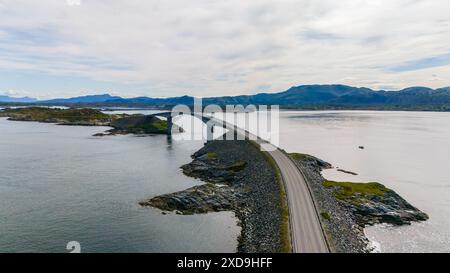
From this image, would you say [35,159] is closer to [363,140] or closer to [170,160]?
[170,160]

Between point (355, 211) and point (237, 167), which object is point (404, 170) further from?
point (237, 167)

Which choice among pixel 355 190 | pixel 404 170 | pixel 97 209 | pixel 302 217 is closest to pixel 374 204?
pixel 355 190

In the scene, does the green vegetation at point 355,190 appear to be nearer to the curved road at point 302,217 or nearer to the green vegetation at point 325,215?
the curved road at point 302,217

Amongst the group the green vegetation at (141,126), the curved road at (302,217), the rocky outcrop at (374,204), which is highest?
the green vegetation at (141,126)

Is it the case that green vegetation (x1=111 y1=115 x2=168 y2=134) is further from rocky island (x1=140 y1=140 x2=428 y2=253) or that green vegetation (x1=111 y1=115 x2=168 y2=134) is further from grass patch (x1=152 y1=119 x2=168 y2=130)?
rocky island (x1=140 y1=140 x2=428 y2=253)

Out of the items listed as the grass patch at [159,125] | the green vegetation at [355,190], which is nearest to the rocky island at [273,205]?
the green vegetation at [355,190]
